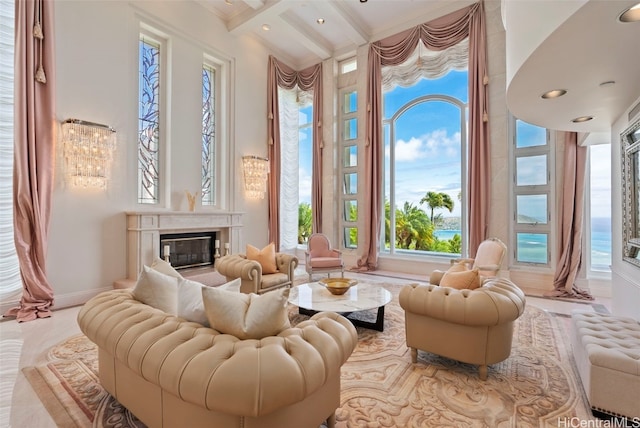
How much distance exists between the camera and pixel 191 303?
1.68 metres

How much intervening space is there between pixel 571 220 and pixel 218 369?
5.22m

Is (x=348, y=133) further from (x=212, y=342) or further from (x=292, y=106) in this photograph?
(x=212, y=342)

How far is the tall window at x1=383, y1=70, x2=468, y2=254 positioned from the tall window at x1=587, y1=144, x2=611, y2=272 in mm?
1761

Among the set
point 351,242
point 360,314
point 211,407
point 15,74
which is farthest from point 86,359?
point 351,242

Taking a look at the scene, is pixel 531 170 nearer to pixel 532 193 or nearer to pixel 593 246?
pixel 532 193

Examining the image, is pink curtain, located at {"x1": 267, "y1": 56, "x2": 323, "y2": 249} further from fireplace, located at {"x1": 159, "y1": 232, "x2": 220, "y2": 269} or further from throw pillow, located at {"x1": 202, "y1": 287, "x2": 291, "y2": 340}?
throw pillow, located at {"x1": 202, "y1": 287, "x2": 291, "y2": 340}

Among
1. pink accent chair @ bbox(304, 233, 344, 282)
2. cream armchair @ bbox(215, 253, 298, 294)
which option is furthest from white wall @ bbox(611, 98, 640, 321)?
cream armchair @ bbox(215, 253, 298, 294)

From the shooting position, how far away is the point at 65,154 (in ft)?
13.2

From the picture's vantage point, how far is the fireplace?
5168 millimetres

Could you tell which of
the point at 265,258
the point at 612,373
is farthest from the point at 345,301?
the point at 612,373

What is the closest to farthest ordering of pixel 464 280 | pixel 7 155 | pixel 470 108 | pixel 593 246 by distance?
pixel 464 280, pixel 7 155, pixel 593 246, pixel 470 108

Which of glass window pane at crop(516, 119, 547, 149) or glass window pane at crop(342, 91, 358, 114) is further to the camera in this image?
glass window pane at crop(342, 91, 358, 114)

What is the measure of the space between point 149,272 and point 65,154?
10.7ft

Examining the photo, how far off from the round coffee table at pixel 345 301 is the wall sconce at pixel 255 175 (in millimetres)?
3478
